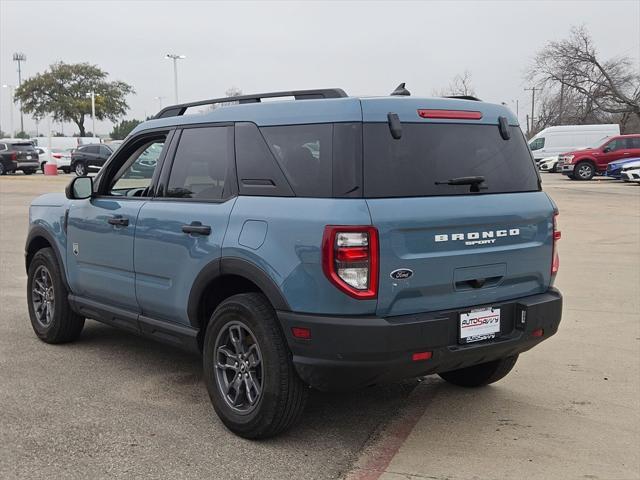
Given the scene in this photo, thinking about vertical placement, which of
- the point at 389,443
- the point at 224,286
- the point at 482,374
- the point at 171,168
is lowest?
the point at 389,443

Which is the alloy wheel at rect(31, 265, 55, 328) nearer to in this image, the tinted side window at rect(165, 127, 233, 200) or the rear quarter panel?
the tinted side window at rect(165, 127, 233, 200)

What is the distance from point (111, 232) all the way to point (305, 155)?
6.21 feet

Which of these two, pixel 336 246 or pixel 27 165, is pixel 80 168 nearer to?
pixel 27 165

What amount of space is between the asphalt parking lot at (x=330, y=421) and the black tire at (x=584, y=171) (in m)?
24.0

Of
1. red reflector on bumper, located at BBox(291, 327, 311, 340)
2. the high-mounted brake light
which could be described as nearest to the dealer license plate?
red reflector on bumper, located at BBox(291, 327, 311, 340)

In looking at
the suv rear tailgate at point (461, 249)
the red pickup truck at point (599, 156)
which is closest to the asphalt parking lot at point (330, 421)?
the suv rear tailgate at point (461, 249)

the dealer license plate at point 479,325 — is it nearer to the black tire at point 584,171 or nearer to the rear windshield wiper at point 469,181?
the rear windshield wiper at point 469,181

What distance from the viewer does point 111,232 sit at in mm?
4980

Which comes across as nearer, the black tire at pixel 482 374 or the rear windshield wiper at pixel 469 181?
the rear windshield wiper at pixel 469 181

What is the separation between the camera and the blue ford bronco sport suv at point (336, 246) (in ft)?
11.5

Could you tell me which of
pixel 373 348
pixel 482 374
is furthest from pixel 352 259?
pixel 482 374

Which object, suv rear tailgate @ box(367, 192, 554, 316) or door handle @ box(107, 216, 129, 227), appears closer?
suv rear tailgate @ box(367, 192, 554, 316)

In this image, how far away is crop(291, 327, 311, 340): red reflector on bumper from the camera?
354 cm

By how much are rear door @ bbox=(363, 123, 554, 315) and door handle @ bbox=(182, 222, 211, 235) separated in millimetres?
1086
